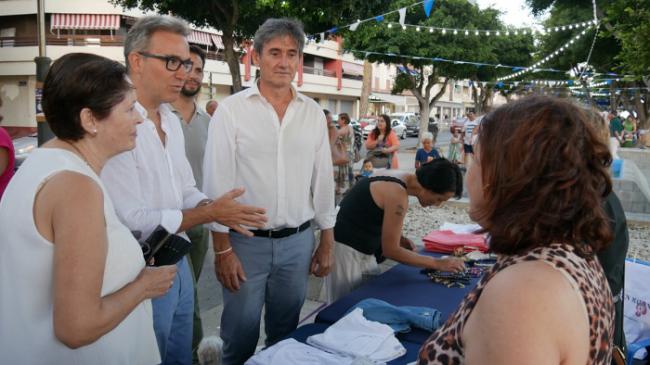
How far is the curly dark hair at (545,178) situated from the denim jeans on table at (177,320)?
4.57 feet

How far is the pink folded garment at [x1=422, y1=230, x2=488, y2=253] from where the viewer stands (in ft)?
12.8

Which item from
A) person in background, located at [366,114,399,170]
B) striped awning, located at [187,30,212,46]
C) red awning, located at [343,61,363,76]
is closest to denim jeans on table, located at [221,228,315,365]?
person in background, located at [366,114,399,170]

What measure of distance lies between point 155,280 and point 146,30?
112 centimetres

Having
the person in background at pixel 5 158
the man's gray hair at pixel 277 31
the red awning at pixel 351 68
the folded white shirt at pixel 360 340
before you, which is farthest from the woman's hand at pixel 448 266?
the red awning at pixel 351 68

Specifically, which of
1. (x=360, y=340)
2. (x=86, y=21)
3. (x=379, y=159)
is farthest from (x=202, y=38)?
(x=360, y=340)

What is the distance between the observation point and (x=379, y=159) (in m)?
9.63

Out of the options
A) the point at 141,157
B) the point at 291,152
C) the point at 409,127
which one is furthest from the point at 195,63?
the point at 409,127

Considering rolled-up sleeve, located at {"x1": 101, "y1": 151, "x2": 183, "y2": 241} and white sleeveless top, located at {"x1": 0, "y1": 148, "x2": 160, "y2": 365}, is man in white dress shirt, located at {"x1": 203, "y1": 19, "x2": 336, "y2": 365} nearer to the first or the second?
rolled-up sleeve, located at {"x1": 101, "y1": 151, "x2": 183, "y2": 241}

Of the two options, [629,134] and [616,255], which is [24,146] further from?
[629,134]

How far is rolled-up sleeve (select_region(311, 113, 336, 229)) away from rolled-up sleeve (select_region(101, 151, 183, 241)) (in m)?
1.05

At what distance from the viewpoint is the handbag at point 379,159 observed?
31.1ft

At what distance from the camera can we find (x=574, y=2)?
18219 millimetres

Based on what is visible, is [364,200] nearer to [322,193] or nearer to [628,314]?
[322,193]

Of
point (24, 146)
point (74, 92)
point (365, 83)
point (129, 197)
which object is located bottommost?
point (24, 146)
